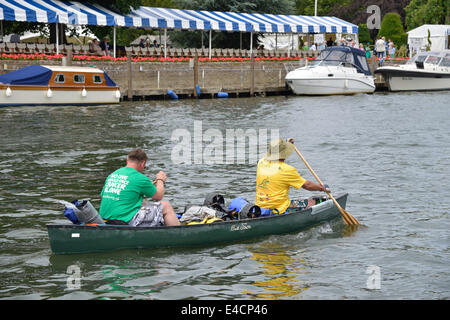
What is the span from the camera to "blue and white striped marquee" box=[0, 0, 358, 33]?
3369 centimetres

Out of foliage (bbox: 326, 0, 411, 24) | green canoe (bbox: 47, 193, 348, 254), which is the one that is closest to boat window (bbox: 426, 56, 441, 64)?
foliage (bbox: 326, 0, 411, 24)

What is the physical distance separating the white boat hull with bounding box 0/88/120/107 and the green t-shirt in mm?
21933

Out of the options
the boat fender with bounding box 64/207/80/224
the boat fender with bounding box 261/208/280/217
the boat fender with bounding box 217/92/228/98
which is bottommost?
the boat fender with bounding box 261/208/280/217

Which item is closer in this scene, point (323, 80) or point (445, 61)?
point (323, 80)

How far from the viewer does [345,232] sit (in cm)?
1262

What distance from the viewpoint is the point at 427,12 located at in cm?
6619

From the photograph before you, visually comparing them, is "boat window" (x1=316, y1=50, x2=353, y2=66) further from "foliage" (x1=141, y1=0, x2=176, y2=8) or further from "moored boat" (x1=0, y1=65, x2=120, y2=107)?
"foliage" (x1=141, y1=0, x2=176, y2=8)

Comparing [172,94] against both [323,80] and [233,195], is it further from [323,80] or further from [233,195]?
[233,195]

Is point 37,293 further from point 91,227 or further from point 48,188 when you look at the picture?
point 48,188

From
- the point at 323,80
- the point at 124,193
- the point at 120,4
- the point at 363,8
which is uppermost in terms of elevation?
the point at 363,8

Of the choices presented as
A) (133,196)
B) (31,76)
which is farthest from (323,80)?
(133,196)

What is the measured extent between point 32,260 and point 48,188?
524cm

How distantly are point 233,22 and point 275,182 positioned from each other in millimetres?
33258
